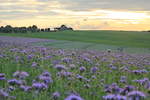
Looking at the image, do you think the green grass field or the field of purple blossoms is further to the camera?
the green grass field

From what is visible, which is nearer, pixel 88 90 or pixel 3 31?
pixel 88 90

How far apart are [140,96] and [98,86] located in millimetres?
3639

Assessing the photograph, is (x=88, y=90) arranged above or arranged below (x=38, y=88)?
below

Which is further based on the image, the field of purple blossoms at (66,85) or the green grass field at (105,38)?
the green grass field at (105,38)

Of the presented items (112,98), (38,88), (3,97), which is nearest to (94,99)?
(38,88)

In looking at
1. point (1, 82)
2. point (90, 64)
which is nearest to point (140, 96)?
point (1, 82)

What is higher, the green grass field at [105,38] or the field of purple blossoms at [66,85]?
the field of purple blossoms at [66,85]

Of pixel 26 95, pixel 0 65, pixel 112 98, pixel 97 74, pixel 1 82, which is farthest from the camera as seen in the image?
pixel 0 65

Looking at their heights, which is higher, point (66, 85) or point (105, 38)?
point (66, 85)

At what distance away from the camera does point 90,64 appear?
1101 centimetres

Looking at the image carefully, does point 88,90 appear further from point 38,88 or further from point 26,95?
point 38,88

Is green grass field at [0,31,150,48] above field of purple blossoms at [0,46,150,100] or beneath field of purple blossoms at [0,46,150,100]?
beneath

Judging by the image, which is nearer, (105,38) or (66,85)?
Answer: (66,85)

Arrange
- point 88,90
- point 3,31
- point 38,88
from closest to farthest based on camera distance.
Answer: point 38,88 < point 88,90 < point 3,31
